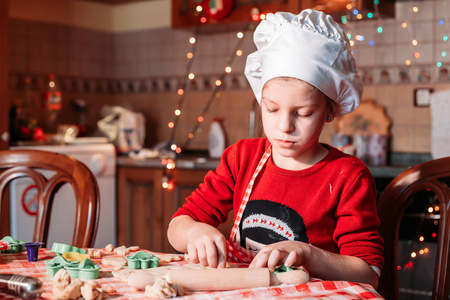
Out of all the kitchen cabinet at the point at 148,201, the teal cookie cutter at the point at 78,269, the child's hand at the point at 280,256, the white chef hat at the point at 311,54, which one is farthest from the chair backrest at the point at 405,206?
the kitchen cabinet at the point at 148,201

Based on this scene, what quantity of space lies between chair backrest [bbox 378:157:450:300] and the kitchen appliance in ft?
6.99

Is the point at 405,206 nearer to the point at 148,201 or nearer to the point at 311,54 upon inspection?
the point at 311,54

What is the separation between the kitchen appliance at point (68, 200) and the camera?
2911mm

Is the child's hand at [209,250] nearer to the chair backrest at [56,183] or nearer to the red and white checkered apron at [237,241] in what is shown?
the red and white checkered apron at [237,241]

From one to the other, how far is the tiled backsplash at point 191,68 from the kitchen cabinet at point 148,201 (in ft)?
1.80

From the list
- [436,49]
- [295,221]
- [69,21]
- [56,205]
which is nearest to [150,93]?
[69,21]

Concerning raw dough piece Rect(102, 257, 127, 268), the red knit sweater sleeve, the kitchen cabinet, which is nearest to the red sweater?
the red knit sweater sleeve

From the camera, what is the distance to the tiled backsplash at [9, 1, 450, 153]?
9.48 ft

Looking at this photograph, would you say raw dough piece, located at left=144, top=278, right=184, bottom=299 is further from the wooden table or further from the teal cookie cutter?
the teal cookie cutter

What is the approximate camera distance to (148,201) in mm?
3146

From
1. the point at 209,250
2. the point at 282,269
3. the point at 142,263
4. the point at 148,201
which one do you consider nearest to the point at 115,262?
the point at 142,263

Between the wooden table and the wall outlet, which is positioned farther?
the wall outlet

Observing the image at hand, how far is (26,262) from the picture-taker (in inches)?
38.1

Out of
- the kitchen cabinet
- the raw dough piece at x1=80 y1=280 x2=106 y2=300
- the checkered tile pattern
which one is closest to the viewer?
the raw dough piece at x1=80 y1=280 x2=106 y2=300
